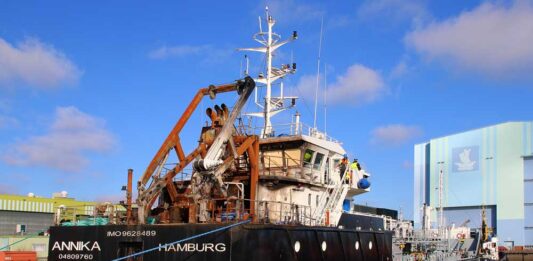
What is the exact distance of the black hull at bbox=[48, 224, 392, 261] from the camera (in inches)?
613

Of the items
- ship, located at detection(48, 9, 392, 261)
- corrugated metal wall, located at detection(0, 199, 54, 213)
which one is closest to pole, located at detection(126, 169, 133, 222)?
ship, located at detection(48, 9, 392, 261)

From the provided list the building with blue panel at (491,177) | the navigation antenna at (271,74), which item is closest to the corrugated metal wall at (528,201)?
the building with blue panel at (491,177)

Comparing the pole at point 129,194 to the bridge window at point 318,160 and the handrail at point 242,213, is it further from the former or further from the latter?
the bridge window at point 318,160

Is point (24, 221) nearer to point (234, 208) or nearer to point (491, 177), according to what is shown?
point (234, 208)

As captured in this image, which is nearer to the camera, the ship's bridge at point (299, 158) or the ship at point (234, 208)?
the ship at point (234, 208)

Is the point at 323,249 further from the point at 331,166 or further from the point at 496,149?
the point at 496,149

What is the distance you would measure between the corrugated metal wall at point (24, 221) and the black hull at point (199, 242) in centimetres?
2802

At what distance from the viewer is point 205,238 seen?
15.6 metres

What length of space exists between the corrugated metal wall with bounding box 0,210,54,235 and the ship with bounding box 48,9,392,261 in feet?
90.1

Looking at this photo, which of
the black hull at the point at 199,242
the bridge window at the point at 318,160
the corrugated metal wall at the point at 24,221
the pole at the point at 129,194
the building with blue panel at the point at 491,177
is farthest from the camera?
the building with blue panel at the point at 491,177

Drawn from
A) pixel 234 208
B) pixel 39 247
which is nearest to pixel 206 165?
pixel 234 208

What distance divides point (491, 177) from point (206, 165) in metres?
50.7

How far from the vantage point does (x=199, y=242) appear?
1566 centimetres

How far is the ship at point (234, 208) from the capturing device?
15.8 m
